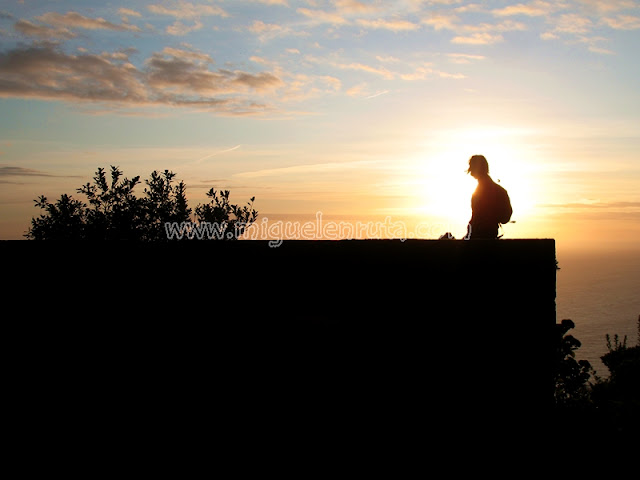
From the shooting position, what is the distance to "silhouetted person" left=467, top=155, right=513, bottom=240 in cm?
716

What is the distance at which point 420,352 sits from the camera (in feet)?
18.5

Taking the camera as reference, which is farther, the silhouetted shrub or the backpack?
the silhouetted shrub

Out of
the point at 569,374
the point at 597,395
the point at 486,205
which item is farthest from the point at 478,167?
the point at 597,395

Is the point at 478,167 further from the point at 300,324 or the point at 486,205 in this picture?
the point at 300,324

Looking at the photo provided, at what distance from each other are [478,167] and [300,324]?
3.21 meters

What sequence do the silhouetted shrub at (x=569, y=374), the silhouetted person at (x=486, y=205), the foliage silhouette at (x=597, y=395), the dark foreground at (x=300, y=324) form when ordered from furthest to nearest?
the silhouetted shrub at (x=569, y=374) < the foliage silhouette at (x=597, y=395) < the silhouetted person at (x=486, y=205) < the dark foreground at (x=300, y=324)

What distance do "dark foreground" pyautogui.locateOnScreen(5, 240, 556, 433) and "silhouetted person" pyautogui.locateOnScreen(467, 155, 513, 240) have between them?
122cm

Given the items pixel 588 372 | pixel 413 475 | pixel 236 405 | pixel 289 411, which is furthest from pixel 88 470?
pixel 588 372

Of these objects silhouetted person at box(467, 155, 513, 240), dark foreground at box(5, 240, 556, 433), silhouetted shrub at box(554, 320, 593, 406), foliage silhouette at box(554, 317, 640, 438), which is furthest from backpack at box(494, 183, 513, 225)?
silhouetted shrub at box(554, 320, 593, 406)

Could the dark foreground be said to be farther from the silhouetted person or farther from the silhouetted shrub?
the silhouetted shrub

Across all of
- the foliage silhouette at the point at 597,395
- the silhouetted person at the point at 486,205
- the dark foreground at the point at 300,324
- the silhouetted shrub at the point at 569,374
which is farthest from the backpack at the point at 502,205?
the silhouetted shrub at the point at 569,374

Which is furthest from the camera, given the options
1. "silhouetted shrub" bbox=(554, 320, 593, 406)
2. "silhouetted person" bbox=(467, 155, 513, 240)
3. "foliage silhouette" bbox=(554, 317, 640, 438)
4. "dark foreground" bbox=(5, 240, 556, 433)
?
"silhouetted shrub" bbox=(554, 320, 593, 406)

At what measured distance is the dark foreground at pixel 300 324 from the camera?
18.4ft

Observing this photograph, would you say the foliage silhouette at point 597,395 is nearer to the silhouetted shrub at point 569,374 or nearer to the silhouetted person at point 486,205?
the silhouetted shrub at point 569,374
